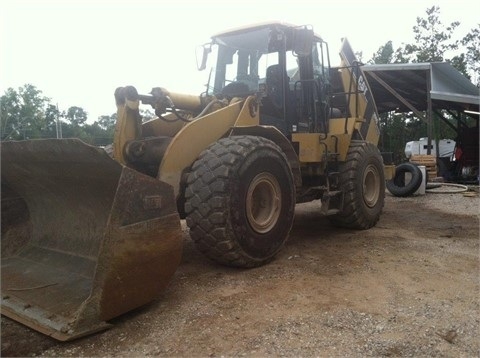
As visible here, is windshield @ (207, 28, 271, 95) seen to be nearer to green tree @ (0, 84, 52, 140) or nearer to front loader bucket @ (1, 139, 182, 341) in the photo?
front loader bucket @ (1, 139, 182, 341)

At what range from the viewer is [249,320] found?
115 inches

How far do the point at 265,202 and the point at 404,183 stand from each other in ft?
22.4

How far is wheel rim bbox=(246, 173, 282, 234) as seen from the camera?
403 cm

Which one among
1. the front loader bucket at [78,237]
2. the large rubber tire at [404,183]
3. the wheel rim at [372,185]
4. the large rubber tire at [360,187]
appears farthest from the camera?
the large rubber tire at [404,183]

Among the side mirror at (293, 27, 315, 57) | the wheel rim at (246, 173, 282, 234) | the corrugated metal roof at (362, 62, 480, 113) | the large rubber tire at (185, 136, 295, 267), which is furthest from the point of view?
the corrugated metal roof at (362, 62, 480, 113)

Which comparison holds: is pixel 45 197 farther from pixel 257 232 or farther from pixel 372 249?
pixel 372 249

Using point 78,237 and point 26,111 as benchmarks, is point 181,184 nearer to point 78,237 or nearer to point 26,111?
point 78,237

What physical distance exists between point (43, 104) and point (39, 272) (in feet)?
115

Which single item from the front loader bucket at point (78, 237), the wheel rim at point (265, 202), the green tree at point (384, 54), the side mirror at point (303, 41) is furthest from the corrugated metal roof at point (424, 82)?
the green tree at point (384, 54)

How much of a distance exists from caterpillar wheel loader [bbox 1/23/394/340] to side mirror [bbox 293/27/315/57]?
2 centimetres

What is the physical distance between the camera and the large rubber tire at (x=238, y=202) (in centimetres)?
356

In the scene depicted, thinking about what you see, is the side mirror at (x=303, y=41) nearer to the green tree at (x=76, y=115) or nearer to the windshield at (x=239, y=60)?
the windshield at (x=239, y=60)

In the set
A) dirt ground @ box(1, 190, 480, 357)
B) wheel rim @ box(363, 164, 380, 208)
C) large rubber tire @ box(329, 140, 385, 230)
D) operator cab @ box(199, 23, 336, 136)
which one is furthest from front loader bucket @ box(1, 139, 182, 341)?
wheel rim @ box(363, 164, 380, 208)

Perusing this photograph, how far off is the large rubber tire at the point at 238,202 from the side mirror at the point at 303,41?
1.43 meters
